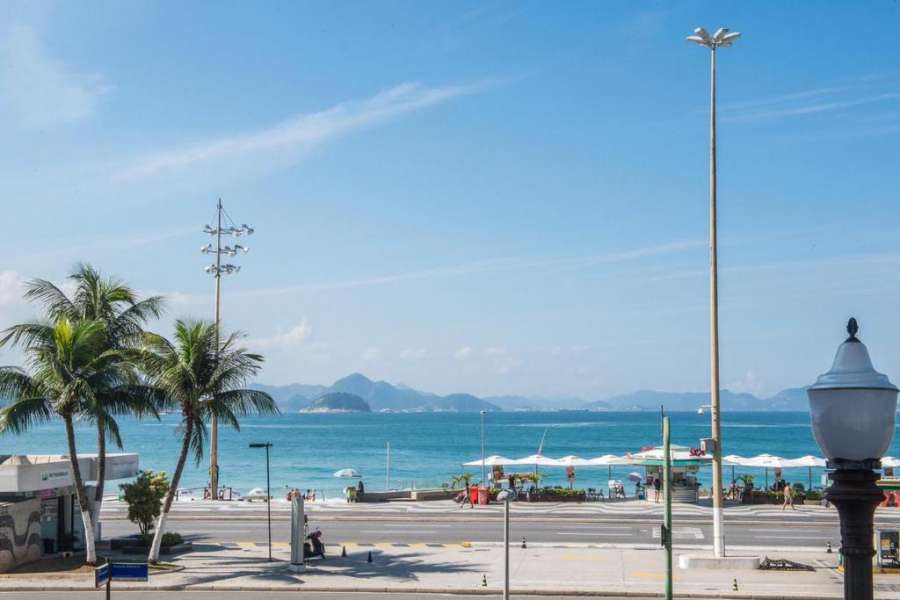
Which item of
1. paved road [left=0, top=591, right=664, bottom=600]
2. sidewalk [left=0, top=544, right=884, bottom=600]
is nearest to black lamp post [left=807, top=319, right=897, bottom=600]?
paved road [left=0, top=591, right=664, bottom=600]

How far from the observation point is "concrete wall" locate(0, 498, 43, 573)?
105ft

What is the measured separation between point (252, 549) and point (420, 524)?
9.74 metres

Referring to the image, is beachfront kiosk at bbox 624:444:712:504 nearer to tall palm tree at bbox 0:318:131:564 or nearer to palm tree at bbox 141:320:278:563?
palm tree at bbox 141:320:278:563

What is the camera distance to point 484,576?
2941 cm

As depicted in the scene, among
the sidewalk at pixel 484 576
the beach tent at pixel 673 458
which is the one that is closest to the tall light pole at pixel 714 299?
the sidewalk at pixel 484 576

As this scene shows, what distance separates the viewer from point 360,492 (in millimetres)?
56281

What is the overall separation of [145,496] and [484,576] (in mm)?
12799

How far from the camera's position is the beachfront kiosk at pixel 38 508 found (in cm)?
3191

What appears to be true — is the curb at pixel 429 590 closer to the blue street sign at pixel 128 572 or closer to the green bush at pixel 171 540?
the green bush at pixel 171 540

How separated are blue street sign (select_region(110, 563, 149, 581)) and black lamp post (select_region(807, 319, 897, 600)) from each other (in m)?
17.2

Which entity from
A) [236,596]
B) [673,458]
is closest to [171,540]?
[236,596]

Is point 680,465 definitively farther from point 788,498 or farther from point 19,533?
point 19,533

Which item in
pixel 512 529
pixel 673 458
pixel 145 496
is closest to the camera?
pixel 145 496

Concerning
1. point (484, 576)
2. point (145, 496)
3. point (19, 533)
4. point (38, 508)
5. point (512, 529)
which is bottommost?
point (512, 529)
